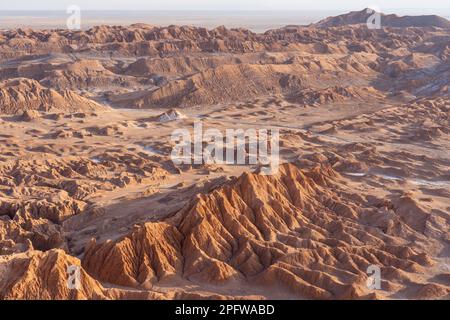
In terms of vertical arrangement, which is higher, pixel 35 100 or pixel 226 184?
pixel 226 184

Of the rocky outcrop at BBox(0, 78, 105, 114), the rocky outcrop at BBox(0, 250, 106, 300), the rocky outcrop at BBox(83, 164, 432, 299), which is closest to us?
the rocky outcrop at BBox(0, 250, 106, 300)

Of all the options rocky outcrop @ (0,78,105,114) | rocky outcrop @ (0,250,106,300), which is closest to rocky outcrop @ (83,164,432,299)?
rocky outcrop @ (0,250,106,300)

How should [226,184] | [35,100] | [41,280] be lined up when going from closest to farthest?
[41,280] < [226,184] < [35,100]

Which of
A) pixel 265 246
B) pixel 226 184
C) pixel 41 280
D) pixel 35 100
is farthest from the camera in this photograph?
→ pixel 35 100

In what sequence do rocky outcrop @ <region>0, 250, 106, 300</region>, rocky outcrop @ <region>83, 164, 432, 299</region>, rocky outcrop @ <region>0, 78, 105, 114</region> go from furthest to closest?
rocky outcrop @ <region>0, 78, 105, 114</region>, rocky outcrop @ <region>83, 164, 432, 299</region>, rocky outcrop @ <region>0, 250, 106, 300</region>

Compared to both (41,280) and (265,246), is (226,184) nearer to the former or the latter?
(265,246)

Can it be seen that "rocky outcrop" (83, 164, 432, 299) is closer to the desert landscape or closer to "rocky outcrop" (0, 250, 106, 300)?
the desert landscape

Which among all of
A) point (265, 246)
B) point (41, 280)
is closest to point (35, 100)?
point (265, 246)

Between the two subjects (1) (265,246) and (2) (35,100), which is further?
(2) (35,100)

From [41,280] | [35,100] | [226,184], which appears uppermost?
[226,184]

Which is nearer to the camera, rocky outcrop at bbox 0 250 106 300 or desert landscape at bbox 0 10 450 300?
rocky outcrop at bbox 0 250 106 300
